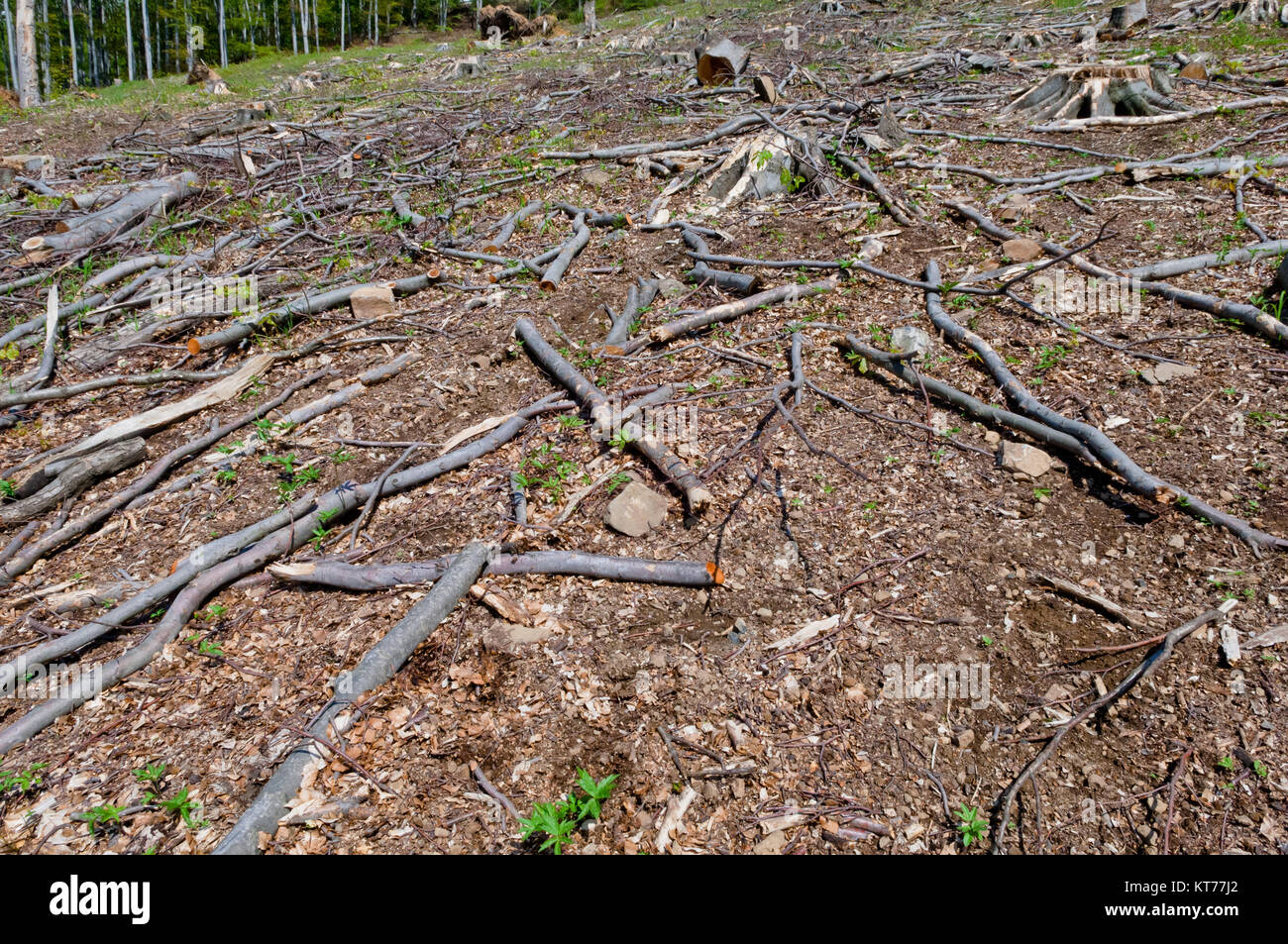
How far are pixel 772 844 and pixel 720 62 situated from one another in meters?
11.8

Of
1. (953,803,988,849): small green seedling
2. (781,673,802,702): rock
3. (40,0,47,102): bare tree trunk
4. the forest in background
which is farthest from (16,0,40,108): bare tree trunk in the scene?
(953,803,988,849): small green seedling

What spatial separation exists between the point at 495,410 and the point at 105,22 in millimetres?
51855

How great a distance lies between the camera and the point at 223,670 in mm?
3217

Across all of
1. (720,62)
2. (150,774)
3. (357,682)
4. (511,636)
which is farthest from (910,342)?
(720,62)

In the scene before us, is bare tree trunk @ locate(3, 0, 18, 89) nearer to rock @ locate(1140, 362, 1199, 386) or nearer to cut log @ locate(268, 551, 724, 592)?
cut log @ locate(268, 551, 724, 592)

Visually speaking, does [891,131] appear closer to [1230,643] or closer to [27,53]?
[1230,643]

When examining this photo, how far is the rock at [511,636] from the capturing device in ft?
10.3

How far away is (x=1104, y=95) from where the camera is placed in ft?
26.1

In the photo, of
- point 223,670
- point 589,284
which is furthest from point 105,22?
point 223,670

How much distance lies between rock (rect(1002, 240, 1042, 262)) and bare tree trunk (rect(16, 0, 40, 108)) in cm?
2582

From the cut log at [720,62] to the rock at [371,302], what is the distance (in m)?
7.82

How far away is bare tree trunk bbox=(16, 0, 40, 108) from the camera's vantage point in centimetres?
1775
